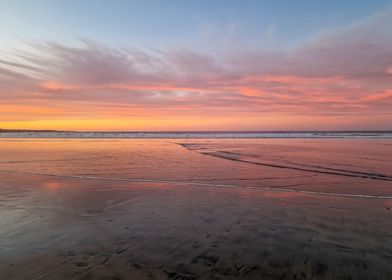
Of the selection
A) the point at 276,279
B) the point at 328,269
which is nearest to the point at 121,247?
the point at 276,279

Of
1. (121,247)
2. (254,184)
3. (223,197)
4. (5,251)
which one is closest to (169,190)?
(223,197)

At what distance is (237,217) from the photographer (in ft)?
17.9

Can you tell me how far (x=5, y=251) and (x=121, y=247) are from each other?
1.47 metres

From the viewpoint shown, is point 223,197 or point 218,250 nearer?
point 218,250

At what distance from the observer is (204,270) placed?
3363 millimetres

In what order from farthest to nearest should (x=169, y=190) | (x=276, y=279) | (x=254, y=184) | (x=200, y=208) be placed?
(x=254, y=184)
(x=169, y=190)
(x=200, y=208)
(x=276, y=279)

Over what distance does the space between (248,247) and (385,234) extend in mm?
2224

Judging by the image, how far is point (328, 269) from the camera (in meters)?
3.40

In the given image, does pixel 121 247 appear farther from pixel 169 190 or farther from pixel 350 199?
pixel 350 199

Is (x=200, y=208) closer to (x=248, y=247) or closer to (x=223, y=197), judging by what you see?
(x=223, y=197)

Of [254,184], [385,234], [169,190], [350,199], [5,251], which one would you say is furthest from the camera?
[254,184]

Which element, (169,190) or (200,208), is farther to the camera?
(169,190)

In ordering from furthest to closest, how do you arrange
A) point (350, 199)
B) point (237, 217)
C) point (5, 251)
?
point (350, 199) → point (237, 217) → point (5, 251)

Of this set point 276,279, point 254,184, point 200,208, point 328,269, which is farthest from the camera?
point 254,184
